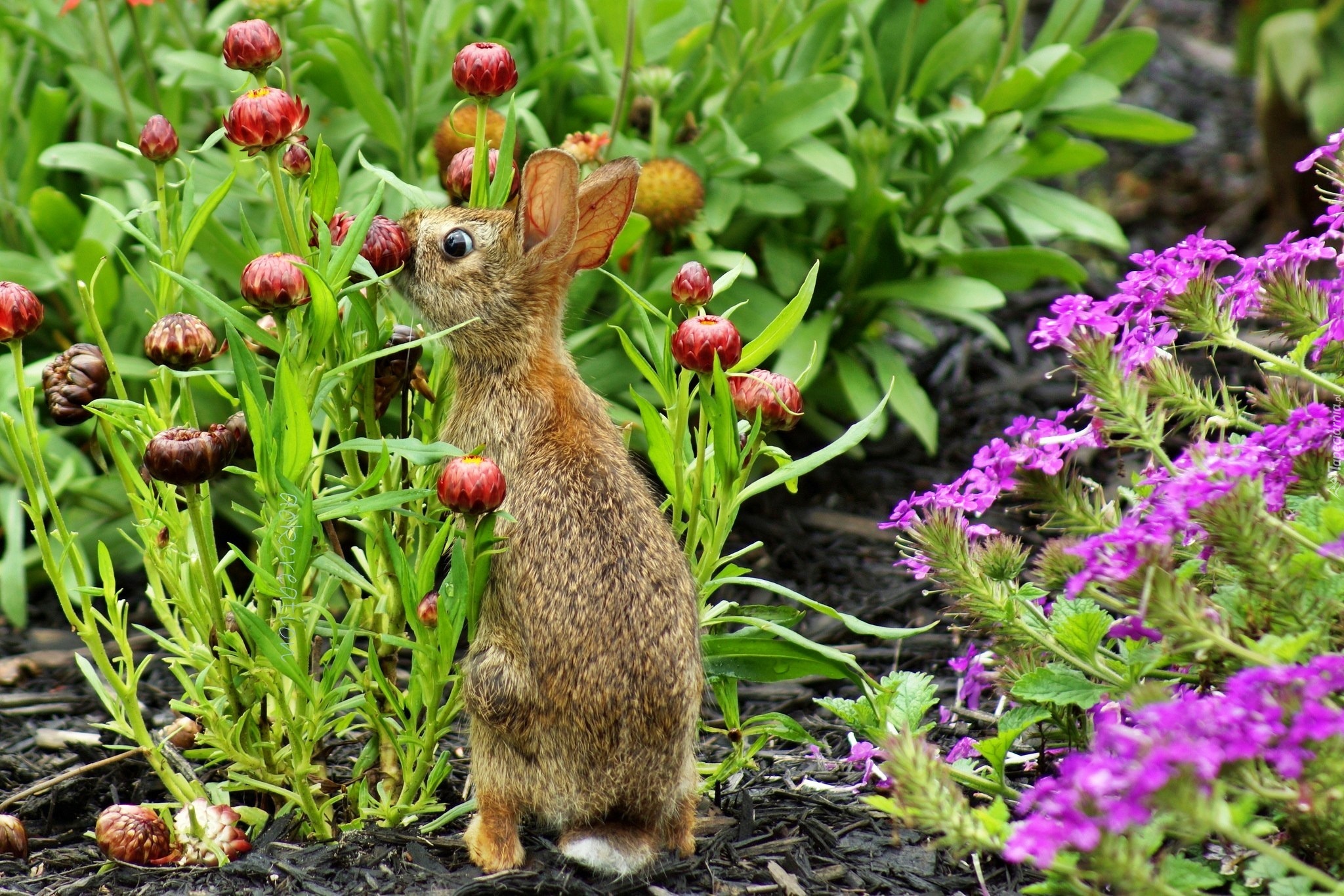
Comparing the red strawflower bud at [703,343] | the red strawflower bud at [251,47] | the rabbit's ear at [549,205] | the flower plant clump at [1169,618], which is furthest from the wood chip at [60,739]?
the flower plant clump at [1169,618]

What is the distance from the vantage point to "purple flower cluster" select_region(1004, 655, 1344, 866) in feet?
6.09

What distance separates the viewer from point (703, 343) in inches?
105

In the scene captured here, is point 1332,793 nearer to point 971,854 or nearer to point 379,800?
point 971,854

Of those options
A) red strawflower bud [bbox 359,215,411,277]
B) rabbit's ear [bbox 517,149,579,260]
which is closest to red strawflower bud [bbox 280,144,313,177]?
red strawflower bud [bbox 359,215,411,277]

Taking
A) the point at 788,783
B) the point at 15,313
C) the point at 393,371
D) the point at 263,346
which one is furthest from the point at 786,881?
the point at 15,313

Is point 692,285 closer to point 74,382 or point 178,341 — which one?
point 178,341

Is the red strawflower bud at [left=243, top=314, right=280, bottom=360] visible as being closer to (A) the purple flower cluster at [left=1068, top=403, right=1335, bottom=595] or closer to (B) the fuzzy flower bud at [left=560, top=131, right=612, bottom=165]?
(B) the fuzzy flower bud at [left=560, top=131, right=612, bottom=165]

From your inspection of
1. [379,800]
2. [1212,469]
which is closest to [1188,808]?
[1212,469]

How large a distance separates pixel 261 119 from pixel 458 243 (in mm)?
601

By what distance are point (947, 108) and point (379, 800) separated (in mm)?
3323

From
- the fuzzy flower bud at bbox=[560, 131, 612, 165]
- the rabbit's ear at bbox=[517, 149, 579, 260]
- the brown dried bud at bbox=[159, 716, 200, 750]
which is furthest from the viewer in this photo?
the fuzzy flower bud at bbox=[560, 131, 612, 165]

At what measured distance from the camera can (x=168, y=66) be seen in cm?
466

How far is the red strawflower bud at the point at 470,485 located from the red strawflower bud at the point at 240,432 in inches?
22.0

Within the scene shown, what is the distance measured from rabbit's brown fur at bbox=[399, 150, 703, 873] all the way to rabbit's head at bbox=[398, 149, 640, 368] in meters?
0.02
